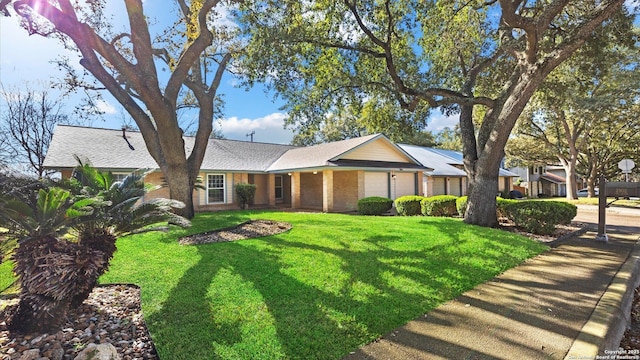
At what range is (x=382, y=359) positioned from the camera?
2.99 meters

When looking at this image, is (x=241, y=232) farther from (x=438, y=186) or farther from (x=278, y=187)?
(x=438, y=186)

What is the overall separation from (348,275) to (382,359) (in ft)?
7.46

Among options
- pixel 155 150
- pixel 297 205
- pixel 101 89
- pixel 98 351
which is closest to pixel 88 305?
pixel 98 351

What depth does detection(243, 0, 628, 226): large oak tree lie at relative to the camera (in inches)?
351

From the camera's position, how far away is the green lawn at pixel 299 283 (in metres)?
3.33

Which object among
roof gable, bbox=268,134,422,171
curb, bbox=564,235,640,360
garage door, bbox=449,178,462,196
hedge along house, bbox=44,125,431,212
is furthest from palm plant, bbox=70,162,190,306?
garage door, bbox=449,178,462,196

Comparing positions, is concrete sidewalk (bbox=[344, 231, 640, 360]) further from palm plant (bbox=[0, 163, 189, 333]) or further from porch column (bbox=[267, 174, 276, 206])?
porch column (bbox=[267, 174, 276, 206])

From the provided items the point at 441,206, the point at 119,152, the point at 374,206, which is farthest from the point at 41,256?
the point at 119,152

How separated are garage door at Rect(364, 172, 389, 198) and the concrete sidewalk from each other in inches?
485

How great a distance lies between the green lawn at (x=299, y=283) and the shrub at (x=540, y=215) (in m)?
1.57

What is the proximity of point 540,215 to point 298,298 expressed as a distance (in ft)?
29.1

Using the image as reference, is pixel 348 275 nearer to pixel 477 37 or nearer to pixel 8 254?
pixel 8 254

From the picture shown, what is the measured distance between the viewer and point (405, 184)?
821 inches

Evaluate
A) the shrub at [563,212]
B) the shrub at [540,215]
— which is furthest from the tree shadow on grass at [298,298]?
the shrub at [563,212]
